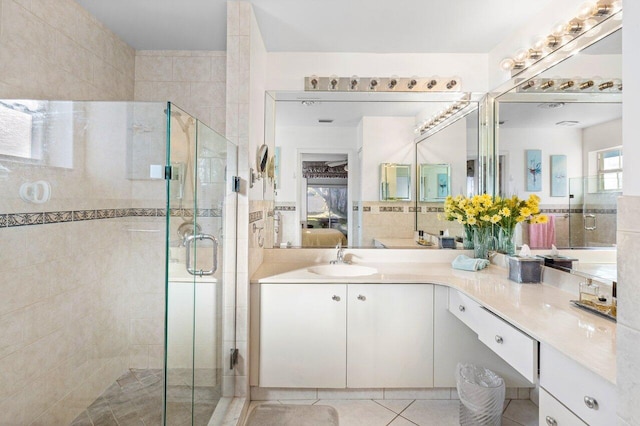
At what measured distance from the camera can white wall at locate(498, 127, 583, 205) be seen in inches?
70.3

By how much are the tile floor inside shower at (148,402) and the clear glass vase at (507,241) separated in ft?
6.72

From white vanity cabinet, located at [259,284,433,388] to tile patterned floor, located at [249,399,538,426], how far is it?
15 cm

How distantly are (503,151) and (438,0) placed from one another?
109 centimetres

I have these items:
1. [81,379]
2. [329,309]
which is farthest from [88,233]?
[329,309]

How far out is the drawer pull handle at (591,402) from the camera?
0.97m

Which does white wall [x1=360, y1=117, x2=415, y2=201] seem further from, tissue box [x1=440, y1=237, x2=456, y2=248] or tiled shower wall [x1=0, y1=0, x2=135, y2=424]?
tiled shower wall [x1=0, y1=0, x2=135, y2=424]

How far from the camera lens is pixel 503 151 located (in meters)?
2.41

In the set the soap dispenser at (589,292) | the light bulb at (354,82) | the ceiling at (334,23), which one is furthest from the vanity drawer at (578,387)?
the light bulb at (354,82)

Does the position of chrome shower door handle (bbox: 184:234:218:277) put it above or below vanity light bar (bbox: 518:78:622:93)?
below

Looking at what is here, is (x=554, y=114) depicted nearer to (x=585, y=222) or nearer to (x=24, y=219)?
(x=585, y=222)

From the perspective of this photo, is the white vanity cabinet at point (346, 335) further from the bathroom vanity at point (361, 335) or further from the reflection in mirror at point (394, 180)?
the reflection in mirror at point (394, 180)

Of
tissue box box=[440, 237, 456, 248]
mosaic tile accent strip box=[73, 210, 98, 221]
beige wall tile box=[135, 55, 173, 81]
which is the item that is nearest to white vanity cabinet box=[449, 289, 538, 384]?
tissue box box=[440, 237, 456, 248]

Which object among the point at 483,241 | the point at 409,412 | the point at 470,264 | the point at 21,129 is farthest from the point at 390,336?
the point at 21,129

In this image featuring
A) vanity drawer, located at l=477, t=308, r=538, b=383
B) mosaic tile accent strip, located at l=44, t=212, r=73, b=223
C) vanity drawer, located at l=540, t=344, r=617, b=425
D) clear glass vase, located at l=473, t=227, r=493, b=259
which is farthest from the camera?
clear glass vase, located at l=473, t=227, r=493, b=259
